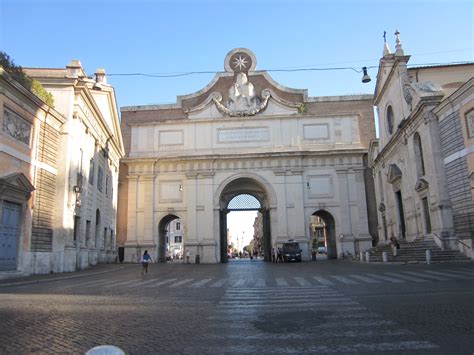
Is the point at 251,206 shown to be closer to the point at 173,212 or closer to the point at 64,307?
the point at 173,212

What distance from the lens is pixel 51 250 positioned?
19891 mm

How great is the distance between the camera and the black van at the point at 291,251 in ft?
106

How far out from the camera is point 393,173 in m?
29.9

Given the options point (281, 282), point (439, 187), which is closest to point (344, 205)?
point (439, 187)

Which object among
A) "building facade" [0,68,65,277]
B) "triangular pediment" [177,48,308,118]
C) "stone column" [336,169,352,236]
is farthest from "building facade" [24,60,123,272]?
"stone column" [336,169,352,236]

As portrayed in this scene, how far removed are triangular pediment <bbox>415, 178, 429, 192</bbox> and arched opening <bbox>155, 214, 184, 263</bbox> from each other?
71.3 feet

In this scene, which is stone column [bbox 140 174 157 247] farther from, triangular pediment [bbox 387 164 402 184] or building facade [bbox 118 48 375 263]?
triangular pediment [bbox 387 164 402 184]

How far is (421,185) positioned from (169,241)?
58.8 meters

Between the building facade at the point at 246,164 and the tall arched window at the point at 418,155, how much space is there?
12.0 metres

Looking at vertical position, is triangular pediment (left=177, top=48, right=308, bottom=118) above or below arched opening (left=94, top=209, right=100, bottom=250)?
above

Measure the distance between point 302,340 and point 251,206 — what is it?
3747 cm

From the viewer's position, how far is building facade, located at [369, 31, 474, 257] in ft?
67.1

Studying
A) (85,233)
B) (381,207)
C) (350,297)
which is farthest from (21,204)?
(381,207)

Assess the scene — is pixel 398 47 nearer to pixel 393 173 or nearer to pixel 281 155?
pixel 393 173
